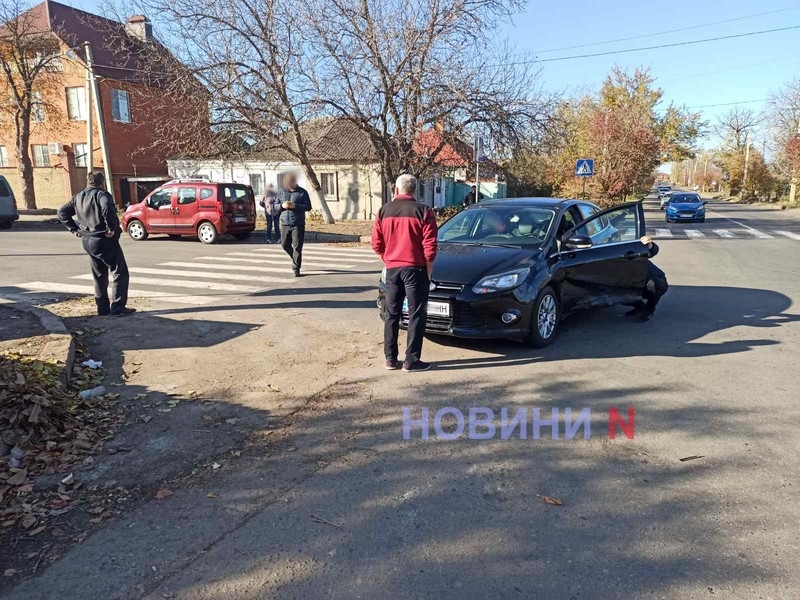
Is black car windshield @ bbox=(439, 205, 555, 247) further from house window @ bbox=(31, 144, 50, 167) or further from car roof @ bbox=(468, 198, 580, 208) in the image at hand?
house window @ bbox=(31, 144, 50, 167)

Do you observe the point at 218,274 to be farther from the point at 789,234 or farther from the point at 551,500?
the point at 789,234

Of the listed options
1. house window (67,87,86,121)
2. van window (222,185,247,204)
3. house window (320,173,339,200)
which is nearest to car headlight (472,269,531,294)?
van window (222,185,247,204)

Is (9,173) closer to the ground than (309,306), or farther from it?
farther from it

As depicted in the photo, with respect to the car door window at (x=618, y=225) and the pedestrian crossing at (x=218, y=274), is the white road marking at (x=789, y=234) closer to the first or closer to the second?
the pedestrian crossing at (x=218, y=274)

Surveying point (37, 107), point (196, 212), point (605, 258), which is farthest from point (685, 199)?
point (37, 107)

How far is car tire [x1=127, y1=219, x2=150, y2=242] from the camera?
60.2 ft

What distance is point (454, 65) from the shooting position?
18484 millimetres

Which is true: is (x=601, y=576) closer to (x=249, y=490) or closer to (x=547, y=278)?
(x=249, y=490)

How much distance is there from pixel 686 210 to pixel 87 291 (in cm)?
2811

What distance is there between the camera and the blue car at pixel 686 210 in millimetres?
28891

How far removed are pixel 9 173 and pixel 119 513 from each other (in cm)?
4049

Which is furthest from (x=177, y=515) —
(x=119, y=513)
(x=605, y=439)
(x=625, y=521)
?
(x=605, y=439)

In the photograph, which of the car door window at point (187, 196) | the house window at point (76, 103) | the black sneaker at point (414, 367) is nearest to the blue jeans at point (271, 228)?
the car door window at point (187, 196)

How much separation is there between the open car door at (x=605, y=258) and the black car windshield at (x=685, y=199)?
25.1 meters
